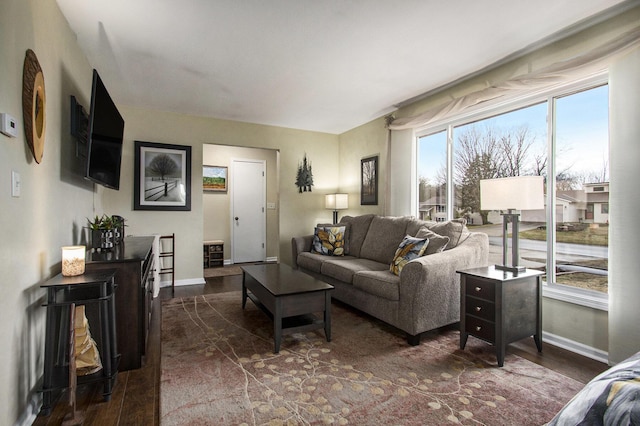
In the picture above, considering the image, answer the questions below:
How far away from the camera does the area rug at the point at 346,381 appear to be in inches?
67.4

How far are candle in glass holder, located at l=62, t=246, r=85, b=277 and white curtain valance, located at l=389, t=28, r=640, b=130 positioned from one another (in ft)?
11.5

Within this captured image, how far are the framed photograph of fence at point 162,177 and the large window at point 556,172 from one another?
12.2ft

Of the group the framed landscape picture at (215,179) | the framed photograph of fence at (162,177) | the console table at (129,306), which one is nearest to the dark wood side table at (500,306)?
the console table at (129,306)

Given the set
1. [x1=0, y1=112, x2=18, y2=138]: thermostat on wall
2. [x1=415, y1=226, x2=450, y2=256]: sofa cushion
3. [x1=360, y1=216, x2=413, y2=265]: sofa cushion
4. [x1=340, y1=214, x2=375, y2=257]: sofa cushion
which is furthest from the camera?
[x1=340, y1=214, x2=375, y2=257]: sofa cushion

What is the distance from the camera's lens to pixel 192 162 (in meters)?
4.77

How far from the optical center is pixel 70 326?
1773mm

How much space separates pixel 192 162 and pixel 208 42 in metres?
2.37

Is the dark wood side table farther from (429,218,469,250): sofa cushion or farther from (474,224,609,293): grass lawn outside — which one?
(429,218,469,250): sofa cushion

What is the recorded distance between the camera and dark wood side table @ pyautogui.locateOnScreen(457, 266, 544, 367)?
227 centimetres

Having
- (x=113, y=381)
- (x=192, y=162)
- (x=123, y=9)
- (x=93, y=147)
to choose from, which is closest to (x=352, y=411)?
(x=113, y=381)

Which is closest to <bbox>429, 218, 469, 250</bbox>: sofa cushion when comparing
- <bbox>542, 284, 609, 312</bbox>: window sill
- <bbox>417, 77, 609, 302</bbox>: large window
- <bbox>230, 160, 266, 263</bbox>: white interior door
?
<bbox>417, 77, 609, 302</bbox>: large window

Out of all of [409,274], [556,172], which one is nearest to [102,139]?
[409,274]

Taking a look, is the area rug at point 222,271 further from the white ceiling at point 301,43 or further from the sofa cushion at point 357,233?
the white ceiling at point 301,43

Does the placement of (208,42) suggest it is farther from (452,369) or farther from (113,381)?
(452,369)
